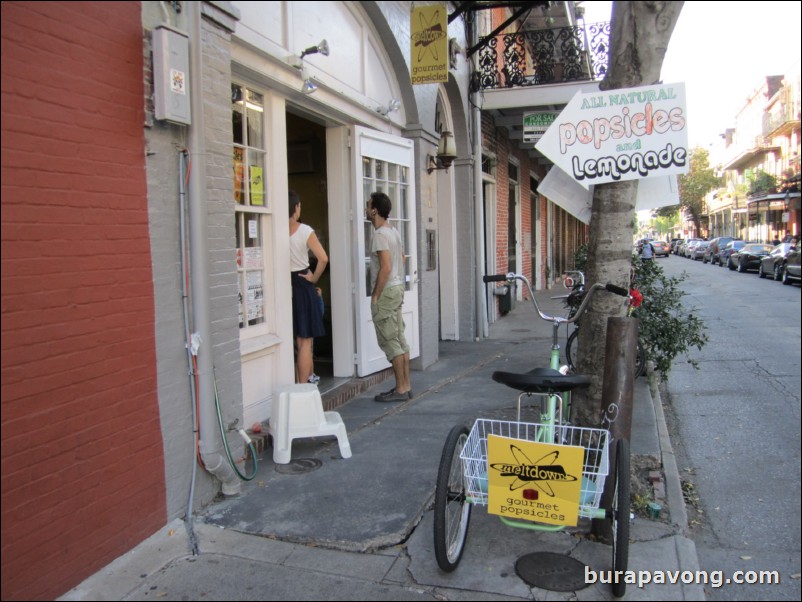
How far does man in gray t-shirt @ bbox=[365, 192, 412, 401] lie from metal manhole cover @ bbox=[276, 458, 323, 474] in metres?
1.67

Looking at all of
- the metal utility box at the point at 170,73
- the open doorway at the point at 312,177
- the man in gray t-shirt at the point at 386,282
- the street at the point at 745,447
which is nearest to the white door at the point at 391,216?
the man in gray t-shirt at the point at 386,282

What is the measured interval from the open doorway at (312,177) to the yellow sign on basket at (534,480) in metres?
4.97

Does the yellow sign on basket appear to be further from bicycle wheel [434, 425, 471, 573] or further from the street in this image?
the street

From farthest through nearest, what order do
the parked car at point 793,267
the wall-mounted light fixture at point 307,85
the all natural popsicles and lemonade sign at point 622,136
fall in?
the wall-mounted light fixture at point 307,85 → the all natural popsicles and lemonade sign at point 622,136 → the parked car at point 793,267

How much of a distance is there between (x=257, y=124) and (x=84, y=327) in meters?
2.58

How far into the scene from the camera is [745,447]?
5.36 metres

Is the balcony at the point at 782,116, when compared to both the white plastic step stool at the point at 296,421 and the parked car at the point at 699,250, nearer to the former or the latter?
the white plastic step stool at the point at 296,421

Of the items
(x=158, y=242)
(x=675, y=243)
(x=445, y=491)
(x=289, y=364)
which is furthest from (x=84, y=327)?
(x=675, y=243)

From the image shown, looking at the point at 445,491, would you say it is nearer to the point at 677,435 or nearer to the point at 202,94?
the point at 202,94

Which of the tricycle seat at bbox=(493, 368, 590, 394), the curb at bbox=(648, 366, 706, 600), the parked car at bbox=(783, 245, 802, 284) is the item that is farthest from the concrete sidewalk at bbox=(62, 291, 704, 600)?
the parked car at bbox=(783, 245, 802, 284)

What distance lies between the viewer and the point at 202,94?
378 centimetres

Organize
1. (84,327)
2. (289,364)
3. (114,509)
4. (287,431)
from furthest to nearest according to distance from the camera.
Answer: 1. (289,364)
2. (287,431)
3. (114,509)
4. (84,327)

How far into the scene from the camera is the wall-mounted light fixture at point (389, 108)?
277 inches

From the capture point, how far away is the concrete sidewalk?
10.2 ft
